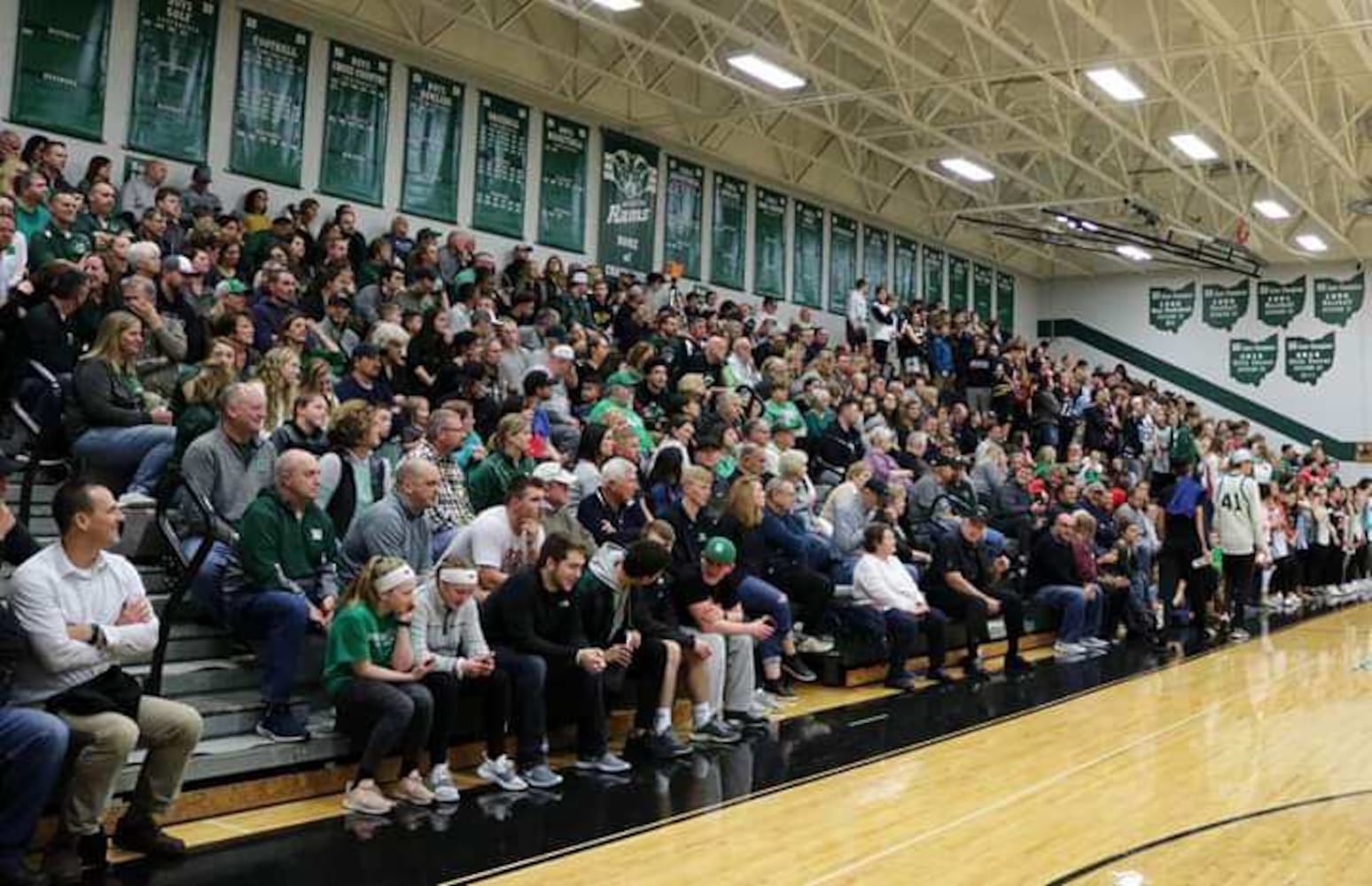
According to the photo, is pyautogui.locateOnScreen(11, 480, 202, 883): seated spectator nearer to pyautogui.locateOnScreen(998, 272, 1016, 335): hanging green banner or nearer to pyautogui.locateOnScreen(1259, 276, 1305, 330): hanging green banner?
pyautogui.locateOnScreen(998, 272, 1016, 335): hanging green banner

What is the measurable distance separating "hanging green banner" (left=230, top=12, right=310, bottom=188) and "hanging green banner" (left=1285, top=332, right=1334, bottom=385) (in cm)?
2008

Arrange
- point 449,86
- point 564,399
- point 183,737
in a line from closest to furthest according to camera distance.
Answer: point 183,737, point 564,399, point 449,86

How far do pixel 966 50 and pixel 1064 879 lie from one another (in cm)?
1357

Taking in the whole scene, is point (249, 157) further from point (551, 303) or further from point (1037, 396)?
point (1037, 396)

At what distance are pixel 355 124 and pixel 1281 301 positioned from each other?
1943 cm

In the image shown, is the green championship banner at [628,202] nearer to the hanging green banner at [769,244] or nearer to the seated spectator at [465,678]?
the hanging green banner at [769,244]

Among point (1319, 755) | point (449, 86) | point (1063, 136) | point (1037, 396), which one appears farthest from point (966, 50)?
point (1319, 755)

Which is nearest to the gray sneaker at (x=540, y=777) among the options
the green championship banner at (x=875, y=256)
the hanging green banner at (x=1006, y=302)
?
the green championship banner at (x=875, y=256)

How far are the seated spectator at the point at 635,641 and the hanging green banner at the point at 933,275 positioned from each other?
58.4ft

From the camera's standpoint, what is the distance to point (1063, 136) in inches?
674

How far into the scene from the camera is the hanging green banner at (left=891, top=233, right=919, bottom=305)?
22469 millimetres

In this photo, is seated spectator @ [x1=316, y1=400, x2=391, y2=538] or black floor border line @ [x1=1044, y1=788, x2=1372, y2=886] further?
seated spectator @ [x1=316, y1=400, x2=391, y2=538]

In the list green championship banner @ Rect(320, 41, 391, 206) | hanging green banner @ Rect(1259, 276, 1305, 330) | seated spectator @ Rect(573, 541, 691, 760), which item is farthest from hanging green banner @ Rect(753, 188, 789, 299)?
seated spectator @ Rect(573, 541, 691, 760)

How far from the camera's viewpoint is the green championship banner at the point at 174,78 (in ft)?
37.5
